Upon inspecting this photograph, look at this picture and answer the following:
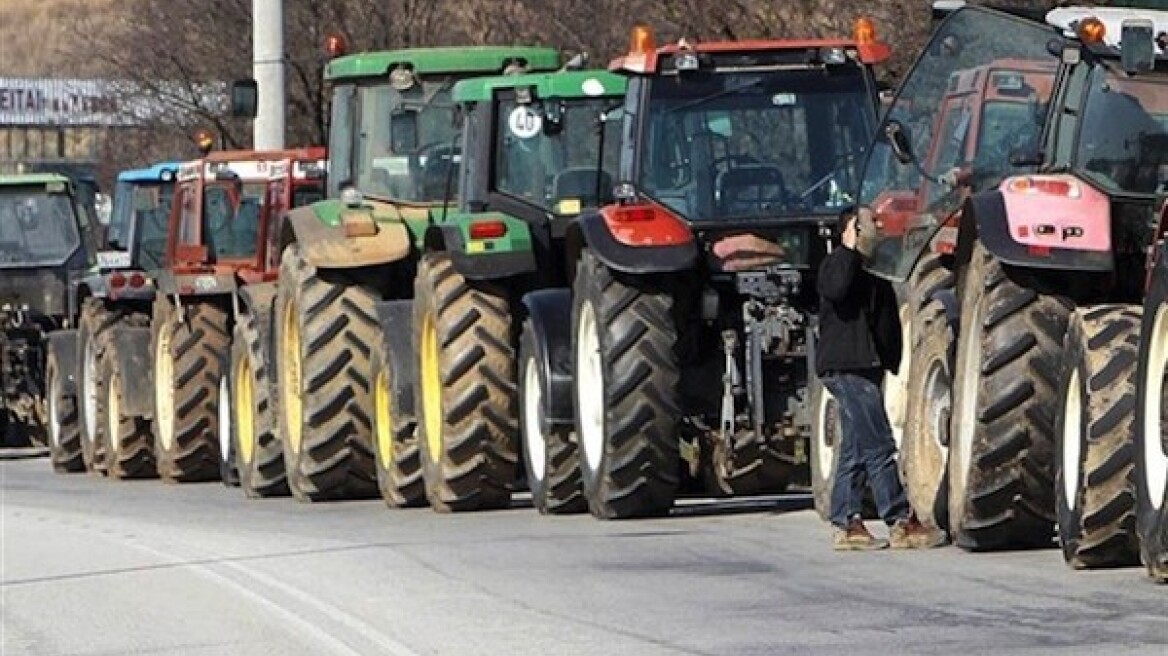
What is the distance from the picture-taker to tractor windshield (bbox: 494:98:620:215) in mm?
21016

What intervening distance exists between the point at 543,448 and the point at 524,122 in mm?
2521

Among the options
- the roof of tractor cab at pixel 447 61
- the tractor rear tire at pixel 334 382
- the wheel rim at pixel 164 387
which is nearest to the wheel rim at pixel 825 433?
the tractor rear tire at pixel 334 382

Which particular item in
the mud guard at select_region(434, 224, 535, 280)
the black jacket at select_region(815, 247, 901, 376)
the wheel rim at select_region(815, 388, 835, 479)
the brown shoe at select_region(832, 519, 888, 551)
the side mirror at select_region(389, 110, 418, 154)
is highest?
the side mirror at select_region(389, 110, 418, 154)

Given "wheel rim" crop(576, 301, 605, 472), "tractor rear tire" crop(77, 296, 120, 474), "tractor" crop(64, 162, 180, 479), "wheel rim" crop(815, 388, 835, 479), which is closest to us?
"wheel rim" crop(815, 388, 835, 479)

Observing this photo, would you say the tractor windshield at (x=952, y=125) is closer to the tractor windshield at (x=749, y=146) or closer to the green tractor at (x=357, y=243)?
the tractor windshield at (x=749, y=146)

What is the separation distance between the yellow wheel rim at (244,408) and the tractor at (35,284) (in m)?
6.68

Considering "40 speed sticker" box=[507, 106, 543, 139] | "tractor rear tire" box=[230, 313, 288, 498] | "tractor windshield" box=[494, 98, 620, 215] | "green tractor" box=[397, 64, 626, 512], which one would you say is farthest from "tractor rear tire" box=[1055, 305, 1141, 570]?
"tractor rear tire" box=[230, 313, 288, 498]

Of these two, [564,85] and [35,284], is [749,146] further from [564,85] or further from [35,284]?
[35,284]

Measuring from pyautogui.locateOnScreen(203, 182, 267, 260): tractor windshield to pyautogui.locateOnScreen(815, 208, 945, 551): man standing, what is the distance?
12.2 m

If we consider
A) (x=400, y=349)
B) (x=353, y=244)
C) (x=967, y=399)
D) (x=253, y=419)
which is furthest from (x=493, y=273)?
(x=967, y=399)

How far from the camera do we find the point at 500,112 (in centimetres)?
2134

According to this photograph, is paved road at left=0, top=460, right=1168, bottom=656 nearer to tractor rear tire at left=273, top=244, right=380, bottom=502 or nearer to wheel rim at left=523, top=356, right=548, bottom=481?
wheel rim at left=523, top=356, right=548, bottom=481

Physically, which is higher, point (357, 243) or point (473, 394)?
point (357, 243)

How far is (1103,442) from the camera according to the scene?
14.0m
